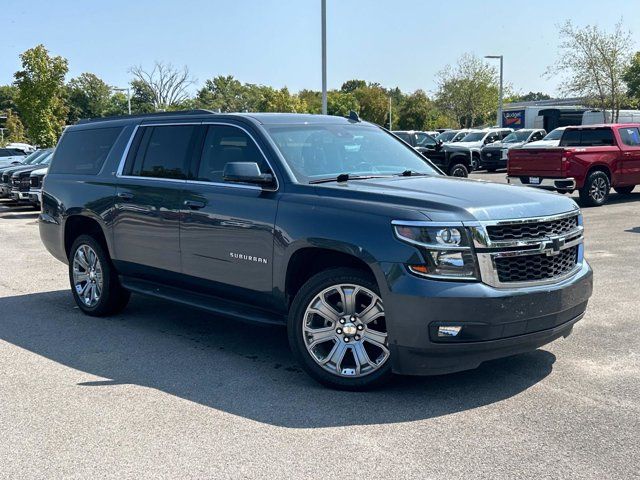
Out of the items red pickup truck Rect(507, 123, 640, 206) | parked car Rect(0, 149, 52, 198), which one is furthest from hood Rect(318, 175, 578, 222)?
parked car Rect(0, 149, 52, 198)

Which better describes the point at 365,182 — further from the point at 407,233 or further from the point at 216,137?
the point at 216,137

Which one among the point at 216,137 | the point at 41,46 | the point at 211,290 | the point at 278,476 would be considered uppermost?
the point at 41,46

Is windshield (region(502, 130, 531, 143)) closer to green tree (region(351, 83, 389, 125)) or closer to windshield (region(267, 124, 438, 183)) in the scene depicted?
windshield (region(267, 124, 438, 183))

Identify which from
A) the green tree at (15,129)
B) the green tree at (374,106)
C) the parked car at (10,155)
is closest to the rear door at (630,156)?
the parked car at (10,155)

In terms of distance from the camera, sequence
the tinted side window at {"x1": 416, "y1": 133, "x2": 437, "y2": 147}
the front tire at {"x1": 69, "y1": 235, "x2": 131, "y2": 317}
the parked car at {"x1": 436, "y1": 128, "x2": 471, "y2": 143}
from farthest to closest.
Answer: the parked car at {"x1": 436, "y1": 128, "x2": 471, "y2": 143}, the tinted side window at {"x1": 416, "y1": 133, "x2": 437, "y2": 147}, the front tire at {"x1": 69, "y1": 235, "x2": 131, "y2": 317}

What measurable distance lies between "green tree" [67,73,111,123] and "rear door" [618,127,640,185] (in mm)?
80075

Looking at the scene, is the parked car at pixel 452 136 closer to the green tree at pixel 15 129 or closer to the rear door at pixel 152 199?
the rear door at pixel 152 199

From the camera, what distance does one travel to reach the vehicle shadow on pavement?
4.62 m

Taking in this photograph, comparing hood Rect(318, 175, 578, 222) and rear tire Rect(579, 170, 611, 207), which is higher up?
hood Rect(318, 175, 578, 222)

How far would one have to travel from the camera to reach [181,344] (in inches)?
246

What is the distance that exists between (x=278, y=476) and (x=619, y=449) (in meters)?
1.85

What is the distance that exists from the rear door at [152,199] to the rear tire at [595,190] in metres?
12.5

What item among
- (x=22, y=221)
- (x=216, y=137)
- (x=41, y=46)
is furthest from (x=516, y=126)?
(x=216, y=137)

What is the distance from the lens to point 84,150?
7617 millimetres
